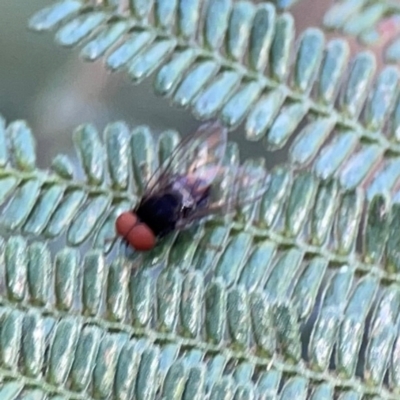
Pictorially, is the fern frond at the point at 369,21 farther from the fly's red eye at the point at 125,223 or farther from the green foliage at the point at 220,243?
the fly's red eye at the point at 125,223

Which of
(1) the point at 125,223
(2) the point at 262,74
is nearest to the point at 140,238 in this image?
(1) the point at 125,223

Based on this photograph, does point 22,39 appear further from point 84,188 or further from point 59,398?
point 59,398

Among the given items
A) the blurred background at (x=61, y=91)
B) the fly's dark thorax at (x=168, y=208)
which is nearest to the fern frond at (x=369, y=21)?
the blurred background at (x=61, y=91)

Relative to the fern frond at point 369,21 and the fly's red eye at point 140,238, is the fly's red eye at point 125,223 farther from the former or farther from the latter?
the fern frond at point 369,21

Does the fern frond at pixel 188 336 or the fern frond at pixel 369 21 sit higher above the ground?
the fern frond at pixel 369 21

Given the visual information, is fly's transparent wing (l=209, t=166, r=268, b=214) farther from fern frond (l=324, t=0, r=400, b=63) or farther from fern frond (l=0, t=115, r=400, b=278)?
fern frond (l=324, t=0, r=400, b=63)

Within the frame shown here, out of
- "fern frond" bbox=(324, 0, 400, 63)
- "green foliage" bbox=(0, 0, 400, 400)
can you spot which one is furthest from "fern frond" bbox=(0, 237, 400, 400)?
"fern frond" bbox=(324, 0, 400, 63)

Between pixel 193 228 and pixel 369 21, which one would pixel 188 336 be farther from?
pixel 369 21

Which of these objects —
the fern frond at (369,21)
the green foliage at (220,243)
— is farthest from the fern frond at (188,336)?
the fern frond at (369,21)

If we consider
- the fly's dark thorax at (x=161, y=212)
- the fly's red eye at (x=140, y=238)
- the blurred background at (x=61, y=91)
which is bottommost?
the fly's red eye at (x=140, y=238)
